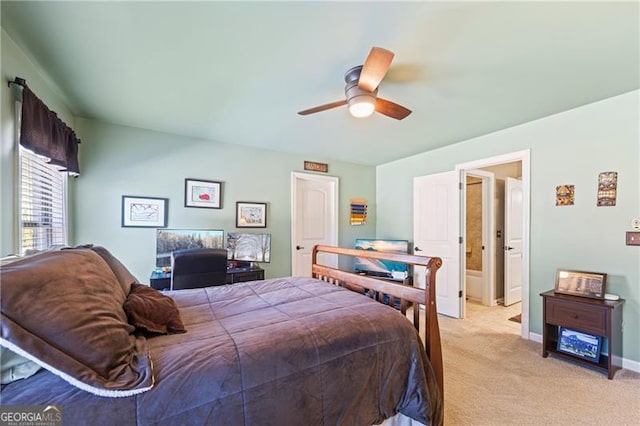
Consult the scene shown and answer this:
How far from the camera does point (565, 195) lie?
286 cm

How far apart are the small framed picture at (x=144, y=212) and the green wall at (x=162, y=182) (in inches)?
2.3

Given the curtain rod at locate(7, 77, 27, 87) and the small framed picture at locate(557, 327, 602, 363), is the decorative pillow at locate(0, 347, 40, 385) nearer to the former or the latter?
the curtain rod at locate(7, 77, 27, 87)

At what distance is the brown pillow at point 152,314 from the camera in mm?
1310

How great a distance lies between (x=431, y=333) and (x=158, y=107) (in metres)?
3.06

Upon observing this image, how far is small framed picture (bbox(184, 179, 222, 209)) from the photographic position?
3586 mm

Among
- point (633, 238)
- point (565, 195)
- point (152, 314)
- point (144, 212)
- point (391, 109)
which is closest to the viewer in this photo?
point (152, 314)

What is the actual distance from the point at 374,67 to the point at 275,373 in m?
1.72

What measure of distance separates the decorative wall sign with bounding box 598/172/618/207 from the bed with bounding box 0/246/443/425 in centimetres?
227

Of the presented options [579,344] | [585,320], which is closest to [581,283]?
[585,320]

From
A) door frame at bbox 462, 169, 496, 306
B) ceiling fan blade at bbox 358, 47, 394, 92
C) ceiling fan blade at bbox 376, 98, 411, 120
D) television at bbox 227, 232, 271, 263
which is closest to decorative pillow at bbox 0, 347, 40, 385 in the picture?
ceiling fan blade at bbox 358, 47, 394, 92

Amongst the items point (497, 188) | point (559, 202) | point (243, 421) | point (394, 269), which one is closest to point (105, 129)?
point (243, 421)

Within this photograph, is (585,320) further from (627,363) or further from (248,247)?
(248,247)

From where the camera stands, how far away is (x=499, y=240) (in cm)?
466

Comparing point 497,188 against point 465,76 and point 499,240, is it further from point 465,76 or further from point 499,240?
point 465,76
